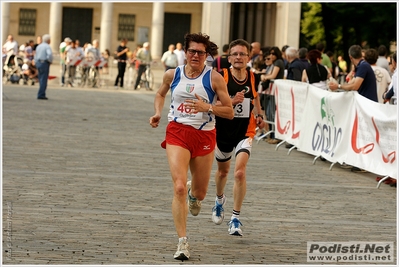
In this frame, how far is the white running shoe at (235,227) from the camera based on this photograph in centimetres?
977

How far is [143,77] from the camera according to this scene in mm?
43625

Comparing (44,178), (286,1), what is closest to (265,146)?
(44,178)

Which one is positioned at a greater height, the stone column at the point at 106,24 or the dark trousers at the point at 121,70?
the stone column at the point at 106,24

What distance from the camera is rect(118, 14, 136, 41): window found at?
6262cm

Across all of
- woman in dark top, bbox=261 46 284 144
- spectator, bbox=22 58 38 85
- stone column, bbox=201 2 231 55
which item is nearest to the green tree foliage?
stone column, bbox=201 2 231 55

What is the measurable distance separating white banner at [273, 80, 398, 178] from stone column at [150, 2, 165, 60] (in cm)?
3726

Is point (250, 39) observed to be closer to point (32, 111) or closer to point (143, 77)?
point (143, 77)

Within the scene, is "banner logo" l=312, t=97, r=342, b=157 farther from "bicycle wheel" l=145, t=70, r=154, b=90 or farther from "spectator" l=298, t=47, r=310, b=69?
"bicycle wheel" l=145, t=70, r=154, b=90

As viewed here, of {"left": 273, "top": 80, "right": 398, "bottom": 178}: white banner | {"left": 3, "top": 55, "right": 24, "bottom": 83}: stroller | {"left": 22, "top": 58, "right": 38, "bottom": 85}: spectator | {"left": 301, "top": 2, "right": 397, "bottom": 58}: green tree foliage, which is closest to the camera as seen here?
{"left": 273, "top": 80, "right": 398, "bottom": 178}: white banner

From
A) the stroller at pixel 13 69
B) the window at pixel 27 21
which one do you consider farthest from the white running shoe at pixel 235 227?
the window at pixel 27 21

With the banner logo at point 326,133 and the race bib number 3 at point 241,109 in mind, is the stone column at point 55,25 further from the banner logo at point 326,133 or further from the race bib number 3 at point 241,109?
the race bib number 3 at point 241,109

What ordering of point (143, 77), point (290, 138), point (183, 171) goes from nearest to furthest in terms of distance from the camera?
point (183, 171), point (290, 138), point (143, 77)

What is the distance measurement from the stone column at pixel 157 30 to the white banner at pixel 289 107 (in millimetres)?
37022

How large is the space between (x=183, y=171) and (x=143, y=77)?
115ft
